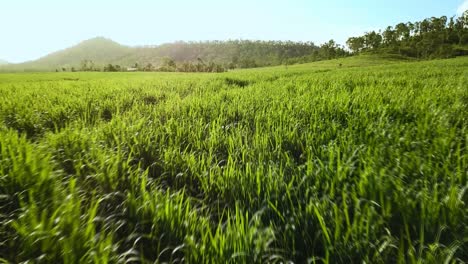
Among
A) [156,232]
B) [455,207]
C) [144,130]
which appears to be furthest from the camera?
[144,130]

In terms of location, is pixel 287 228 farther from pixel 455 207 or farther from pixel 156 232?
pixel 455 207

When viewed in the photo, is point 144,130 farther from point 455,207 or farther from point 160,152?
point 455,207

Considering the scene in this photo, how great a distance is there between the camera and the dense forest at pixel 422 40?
3012 inches

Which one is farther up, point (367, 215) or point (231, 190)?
point (367, 215)

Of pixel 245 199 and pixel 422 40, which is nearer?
pixel 245 199

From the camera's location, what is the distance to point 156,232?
1726 millimetres

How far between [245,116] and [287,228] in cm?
308

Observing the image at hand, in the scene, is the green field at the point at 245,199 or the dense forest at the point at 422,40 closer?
the green field at the point at 245,199

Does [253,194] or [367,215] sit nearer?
[367,215]

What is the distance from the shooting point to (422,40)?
8512 cm

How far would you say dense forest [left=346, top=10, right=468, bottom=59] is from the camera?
251 feet

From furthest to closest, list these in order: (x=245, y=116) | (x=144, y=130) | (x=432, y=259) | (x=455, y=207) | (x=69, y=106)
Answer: (x=69, y=106)
(x=245, y=116)
(x=144, y=130)
(x=455, y=207)
(x=432, y=259)

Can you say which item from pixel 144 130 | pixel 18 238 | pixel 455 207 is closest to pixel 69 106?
pixel 144 130

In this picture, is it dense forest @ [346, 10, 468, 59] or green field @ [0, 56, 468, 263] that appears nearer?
green field @ [0, 56, 468, 263]
